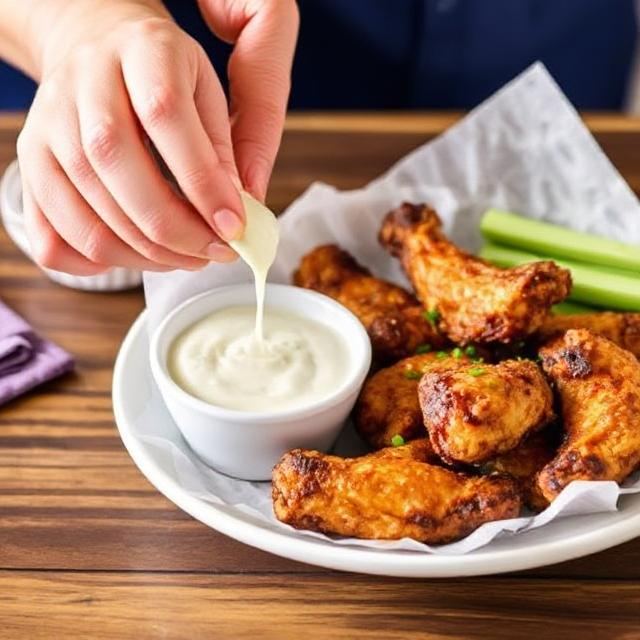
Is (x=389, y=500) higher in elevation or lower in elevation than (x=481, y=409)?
lower

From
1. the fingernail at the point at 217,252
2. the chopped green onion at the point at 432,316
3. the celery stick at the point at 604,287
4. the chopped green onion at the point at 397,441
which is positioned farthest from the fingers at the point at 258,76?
the celery stick at the point at 604,287

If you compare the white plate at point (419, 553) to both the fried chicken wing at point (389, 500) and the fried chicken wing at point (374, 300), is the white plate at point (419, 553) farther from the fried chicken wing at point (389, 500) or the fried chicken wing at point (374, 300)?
the fried chicken wing at point (374, 300)

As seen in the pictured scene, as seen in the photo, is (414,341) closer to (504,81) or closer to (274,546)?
(274,546)

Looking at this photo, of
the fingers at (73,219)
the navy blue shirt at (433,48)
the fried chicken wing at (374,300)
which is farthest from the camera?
the navy blue shirt at (433,48)

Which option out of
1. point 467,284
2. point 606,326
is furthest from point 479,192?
point 606,326

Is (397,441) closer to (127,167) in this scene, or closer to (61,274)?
(127,167)

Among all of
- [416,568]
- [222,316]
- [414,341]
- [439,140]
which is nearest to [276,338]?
[222,316]

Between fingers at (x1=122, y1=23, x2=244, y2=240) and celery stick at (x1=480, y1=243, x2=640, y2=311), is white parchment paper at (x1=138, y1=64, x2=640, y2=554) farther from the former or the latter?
fingers at (x1=122, y1=23, x2=244, y2=240)
